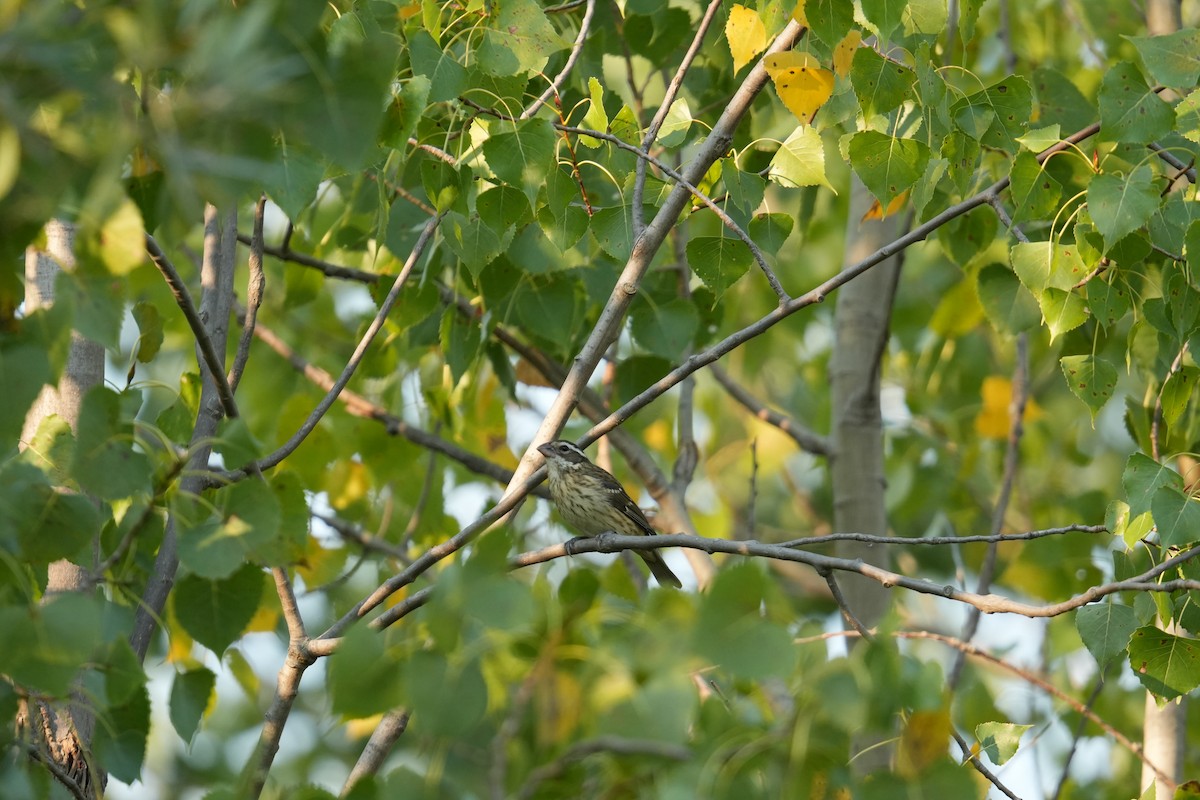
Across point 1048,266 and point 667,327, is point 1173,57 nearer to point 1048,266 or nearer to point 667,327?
point 1048,266

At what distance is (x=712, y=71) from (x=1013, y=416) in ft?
9.67

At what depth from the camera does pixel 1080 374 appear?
4203 millimetres

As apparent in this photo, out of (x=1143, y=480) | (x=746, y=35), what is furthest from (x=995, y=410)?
(x=746, y=35)

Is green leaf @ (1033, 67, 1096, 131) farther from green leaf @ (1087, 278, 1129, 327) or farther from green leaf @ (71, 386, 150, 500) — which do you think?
green leaf @ (71, 386, 150, 500)

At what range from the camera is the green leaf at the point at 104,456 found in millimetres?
2650

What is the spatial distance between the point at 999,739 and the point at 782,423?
386cm

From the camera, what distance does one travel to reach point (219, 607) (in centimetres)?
308

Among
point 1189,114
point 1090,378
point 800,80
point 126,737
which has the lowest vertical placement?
point 126,737

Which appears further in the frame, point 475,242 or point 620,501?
point 620,501

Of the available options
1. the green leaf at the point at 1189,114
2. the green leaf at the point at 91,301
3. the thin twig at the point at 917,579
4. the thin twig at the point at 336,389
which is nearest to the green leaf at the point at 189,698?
the thin twig at the point at 336,389

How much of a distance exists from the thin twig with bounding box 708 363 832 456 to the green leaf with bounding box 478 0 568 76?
10.5 ft

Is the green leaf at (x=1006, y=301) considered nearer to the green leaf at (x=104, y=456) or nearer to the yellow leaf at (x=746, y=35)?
the yellow leaf at (x=746, y=35)

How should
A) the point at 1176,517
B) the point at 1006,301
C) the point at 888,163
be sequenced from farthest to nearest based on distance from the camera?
the point at 1006,301, the point at 888,163, the point at 1176,517

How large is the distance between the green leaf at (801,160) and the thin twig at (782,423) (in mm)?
2860
